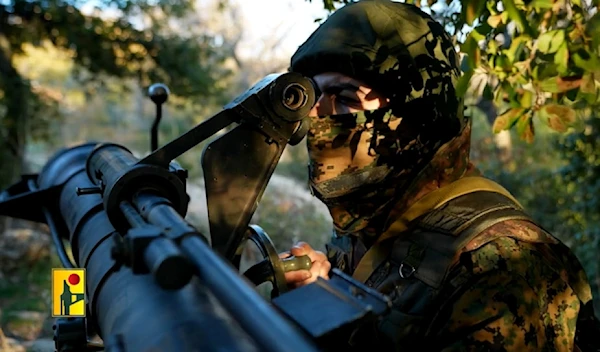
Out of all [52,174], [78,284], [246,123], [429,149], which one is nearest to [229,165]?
[246,123]

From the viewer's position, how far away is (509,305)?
1477mm

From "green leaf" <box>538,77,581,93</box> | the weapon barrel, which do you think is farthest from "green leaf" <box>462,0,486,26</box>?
the weapon barrel

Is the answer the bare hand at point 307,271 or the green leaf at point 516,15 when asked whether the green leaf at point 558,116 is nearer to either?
the green leaf at point 516,15

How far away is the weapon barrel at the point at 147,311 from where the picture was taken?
3.41ft

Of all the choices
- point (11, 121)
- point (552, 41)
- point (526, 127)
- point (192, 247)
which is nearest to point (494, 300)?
point (526, 127)

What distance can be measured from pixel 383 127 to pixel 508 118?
0.40m

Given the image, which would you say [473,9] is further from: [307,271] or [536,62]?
[307,271]

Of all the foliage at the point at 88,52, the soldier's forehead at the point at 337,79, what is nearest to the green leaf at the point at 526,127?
the soldier's forehead at the point at 337,79

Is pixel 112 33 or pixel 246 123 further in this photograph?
pixel 112 33

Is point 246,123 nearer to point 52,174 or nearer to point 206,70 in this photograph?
point 52,174

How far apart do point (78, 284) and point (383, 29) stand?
1.20 m

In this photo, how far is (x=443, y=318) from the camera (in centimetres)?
157

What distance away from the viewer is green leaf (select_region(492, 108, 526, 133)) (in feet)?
5.60

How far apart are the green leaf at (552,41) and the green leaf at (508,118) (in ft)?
A: 0.67
